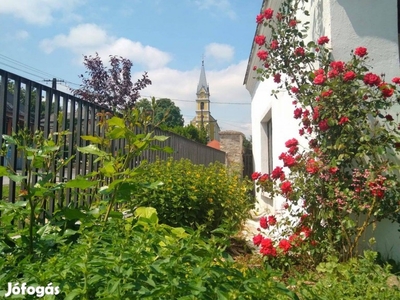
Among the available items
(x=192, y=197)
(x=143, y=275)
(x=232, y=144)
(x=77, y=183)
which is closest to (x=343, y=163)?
(x=192, y=197)

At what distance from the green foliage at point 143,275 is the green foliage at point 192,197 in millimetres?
2120

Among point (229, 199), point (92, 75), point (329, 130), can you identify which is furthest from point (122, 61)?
point (329, 130)

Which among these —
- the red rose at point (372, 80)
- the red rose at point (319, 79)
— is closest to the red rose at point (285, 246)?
the red rose at point (319, 79)

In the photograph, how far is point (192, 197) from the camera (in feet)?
12.6

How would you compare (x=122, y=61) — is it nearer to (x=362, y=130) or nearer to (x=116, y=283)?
(x=362, y=130)

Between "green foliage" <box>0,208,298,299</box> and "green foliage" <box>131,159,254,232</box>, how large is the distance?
6.95ft

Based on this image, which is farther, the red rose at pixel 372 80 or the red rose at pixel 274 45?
the red rose at pixel 274 45

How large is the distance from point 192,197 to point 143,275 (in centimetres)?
263

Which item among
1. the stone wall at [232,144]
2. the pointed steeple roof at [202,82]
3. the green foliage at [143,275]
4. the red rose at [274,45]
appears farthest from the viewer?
the pointed steeple roof at [202,82]

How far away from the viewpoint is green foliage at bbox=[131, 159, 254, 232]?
12.5 feet

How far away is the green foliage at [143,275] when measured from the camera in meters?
1.14

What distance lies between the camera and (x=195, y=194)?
401cm

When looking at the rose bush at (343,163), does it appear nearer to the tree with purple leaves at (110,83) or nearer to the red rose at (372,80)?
the red rose at (372,80)

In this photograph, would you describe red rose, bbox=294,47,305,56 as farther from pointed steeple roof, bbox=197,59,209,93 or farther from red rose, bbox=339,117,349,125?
pointed steeple roof, bbox=197,59,209,93
